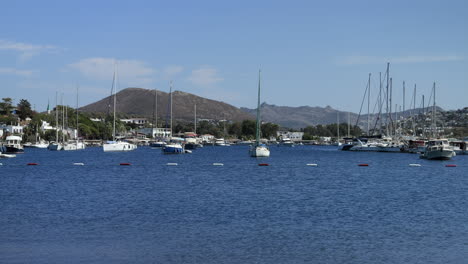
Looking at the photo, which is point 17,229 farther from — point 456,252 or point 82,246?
point 456,252

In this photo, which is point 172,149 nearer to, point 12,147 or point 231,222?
point 12,147

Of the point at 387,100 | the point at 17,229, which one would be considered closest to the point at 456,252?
the point at 17,229

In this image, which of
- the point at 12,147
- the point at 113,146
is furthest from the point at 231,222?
the point at 113,146

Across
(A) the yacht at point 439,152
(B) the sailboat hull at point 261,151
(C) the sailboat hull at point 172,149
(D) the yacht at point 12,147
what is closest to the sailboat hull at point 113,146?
(C) the sailboat hull at point 172,149

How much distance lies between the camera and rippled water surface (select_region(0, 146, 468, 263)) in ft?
88.5

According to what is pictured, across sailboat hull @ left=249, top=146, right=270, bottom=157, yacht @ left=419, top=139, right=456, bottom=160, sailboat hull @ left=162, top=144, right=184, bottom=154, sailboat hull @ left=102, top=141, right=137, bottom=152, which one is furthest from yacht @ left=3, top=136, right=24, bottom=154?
yacht @ left=419, top=139, right=456, bottom=160

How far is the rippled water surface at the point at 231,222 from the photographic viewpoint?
27.0 metres

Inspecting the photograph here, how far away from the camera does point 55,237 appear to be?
30172 millimetres

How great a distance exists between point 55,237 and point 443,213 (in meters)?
23.9

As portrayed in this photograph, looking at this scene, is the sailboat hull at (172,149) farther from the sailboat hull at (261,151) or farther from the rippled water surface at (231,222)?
the rippled water surface at (231,222)

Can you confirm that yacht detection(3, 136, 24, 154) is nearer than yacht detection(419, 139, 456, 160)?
No

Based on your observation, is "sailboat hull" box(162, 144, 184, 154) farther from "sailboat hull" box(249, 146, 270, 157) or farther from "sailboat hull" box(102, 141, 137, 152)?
"sailboat hull" box(249, 146, 270, 157)

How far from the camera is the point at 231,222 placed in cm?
3600

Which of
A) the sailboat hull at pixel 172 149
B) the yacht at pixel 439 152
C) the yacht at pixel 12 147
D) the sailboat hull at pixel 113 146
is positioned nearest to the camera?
the yacht at pixel 439 152
